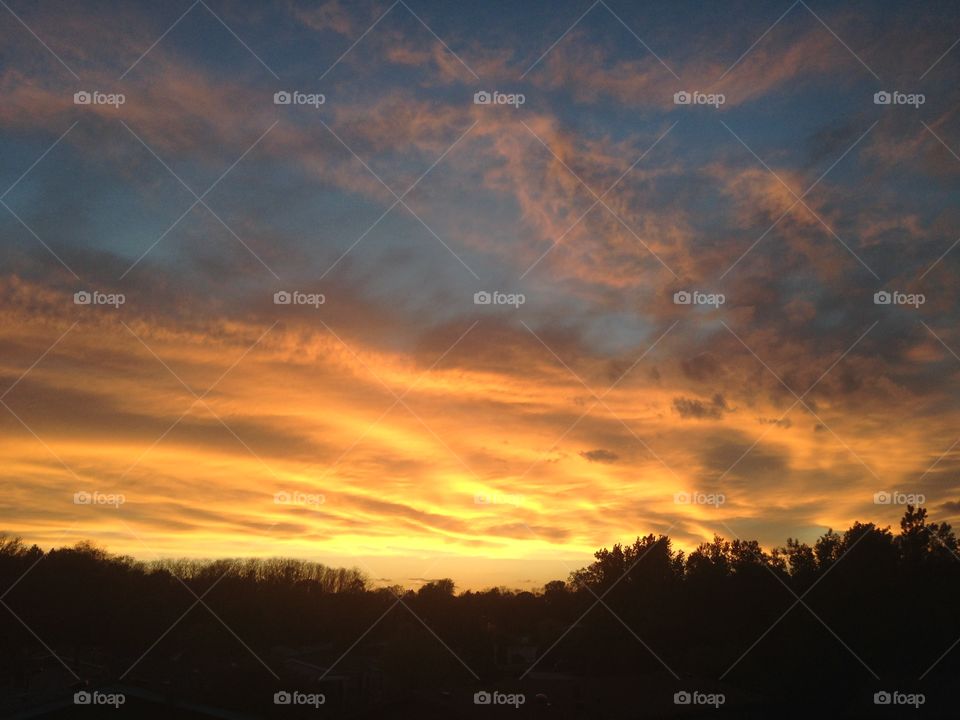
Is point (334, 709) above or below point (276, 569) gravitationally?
below

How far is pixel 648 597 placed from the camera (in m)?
54.1

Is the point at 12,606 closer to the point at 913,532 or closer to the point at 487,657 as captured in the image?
the point at 487,657

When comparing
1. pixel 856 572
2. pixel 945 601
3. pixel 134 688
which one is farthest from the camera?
pixel 856 572

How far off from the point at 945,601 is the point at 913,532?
37.1 ft

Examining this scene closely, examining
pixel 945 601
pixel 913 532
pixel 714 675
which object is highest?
pixel 913 532

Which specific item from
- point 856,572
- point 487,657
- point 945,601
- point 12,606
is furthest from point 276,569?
point 945,601

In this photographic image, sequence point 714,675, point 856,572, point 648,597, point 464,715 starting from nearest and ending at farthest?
point 464,715, point 714,675, point 856,572, point 648,597
